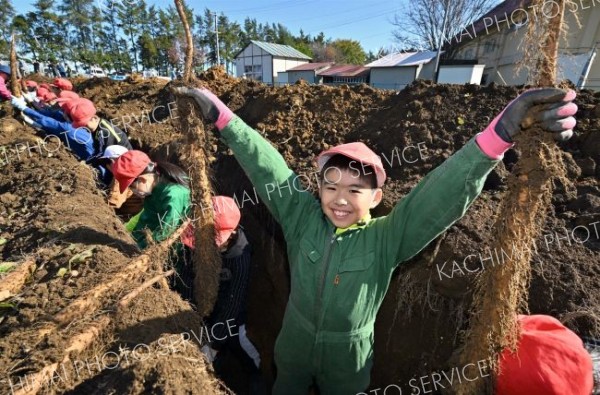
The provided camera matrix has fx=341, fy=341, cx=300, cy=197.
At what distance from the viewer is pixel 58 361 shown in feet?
4.65

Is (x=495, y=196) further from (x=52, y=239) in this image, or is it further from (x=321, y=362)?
(x=52, y=239)

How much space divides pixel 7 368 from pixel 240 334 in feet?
6.60

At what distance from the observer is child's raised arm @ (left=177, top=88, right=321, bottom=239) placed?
1682 millimetres

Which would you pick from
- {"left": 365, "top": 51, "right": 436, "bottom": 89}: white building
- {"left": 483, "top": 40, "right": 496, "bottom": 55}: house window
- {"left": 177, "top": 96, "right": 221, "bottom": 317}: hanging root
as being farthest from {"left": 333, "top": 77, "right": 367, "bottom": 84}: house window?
{"left": 177, "top": 96, "right": 221, "bottom": 317}: hanging root

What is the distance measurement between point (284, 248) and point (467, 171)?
306 centimetres

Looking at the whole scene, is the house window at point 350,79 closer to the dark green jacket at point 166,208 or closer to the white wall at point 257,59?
the white wall at point 257,59

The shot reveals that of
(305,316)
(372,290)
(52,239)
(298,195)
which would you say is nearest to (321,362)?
(305,316)

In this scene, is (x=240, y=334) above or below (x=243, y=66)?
below

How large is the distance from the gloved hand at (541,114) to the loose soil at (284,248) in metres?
0.89

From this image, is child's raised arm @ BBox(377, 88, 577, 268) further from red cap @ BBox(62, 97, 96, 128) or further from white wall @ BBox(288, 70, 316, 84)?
white wall @ BBox(288, 70, 316, 84)

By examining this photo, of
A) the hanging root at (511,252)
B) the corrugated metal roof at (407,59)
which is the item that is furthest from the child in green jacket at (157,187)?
the corrugated metal roof at (407,59)

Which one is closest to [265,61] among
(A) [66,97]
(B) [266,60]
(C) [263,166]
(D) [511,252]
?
(B) [266,60]

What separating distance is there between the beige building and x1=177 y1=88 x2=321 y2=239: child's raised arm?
112 centimetres

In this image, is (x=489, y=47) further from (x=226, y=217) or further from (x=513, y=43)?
(x=226, y=217)
